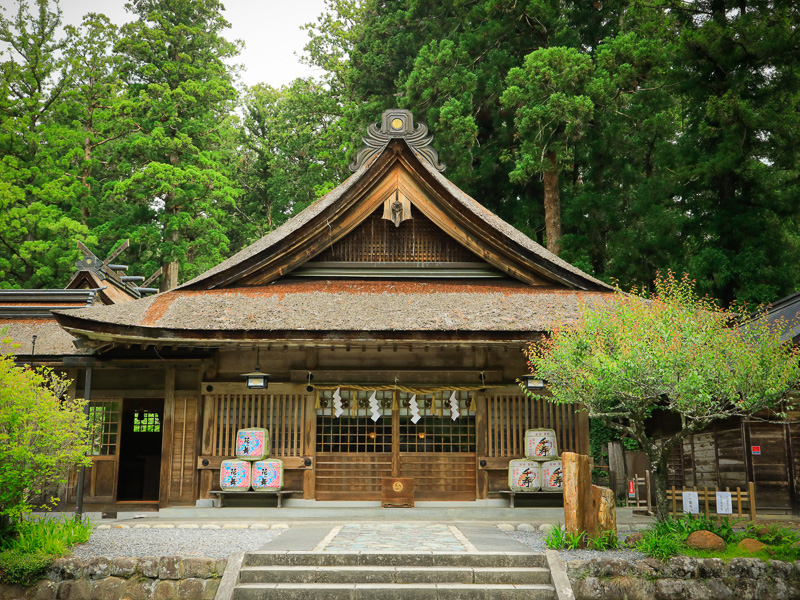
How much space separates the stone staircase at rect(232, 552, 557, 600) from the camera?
785 centimetres

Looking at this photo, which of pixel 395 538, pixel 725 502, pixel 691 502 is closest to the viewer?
pixel 395 538

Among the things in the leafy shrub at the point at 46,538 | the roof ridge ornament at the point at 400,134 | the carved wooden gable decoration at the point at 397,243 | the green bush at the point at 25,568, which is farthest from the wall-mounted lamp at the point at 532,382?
the green bush at the point at 25,568

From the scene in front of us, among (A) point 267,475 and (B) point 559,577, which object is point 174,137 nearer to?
(A) point 267,475

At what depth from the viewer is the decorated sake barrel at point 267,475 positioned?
1304cm

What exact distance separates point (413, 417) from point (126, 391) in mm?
6063

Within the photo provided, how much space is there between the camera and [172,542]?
9.68 m

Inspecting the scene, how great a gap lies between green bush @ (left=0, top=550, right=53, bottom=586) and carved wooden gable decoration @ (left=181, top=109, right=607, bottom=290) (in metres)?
6.80

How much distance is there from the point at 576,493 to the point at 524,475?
3.87 meters

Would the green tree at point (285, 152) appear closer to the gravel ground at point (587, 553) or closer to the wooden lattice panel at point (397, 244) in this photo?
the wooden lattice panel at point (397, 244)

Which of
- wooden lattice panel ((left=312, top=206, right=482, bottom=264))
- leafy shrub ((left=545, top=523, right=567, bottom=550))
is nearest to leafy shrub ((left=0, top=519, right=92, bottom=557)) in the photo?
leafy shrub ((left=545, top=523, right=567, bottom=550))

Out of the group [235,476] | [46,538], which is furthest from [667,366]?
[46,538]

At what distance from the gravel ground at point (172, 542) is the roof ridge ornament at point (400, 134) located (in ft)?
28.8

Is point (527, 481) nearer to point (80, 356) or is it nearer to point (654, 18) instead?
point (80, 356)

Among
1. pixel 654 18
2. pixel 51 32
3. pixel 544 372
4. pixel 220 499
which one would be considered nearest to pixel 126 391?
pixel 220 499
